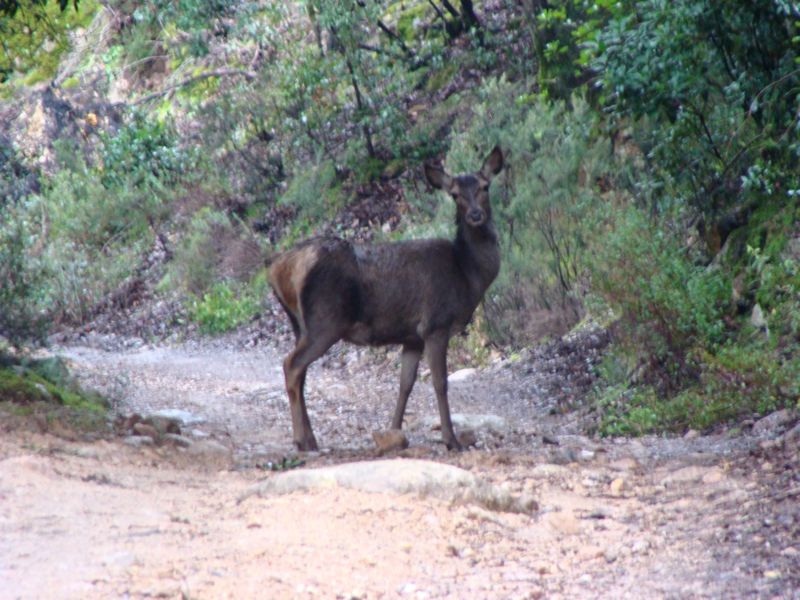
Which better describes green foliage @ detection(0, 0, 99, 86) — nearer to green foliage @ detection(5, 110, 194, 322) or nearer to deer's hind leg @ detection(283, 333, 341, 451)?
deer's hind leg @ detection(283, 333, 341, 451)

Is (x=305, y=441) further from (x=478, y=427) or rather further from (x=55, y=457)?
(x=55, y=457)

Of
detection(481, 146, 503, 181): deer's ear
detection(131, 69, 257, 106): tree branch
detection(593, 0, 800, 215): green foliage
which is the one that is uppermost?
detection(131, 69, 257, 106): tree branch

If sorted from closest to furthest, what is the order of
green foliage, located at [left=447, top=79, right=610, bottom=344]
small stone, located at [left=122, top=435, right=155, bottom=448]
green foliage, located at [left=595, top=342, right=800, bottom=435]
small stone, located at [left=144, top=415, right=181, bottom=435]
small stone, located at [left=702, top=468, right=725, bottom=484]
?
1. small stone, located at [left=702, top=468, right=725, bottom=484]
2. green foliage, located at [left=595, top=342, right=800, bottom=435]
3. small stone, located at [left=122, top=435, right=155, bottom=448]
4. small stone, located at [left=144, top=415, right=181, bottom=435]
5. green foliage, located at [left=447, top=79, right=610, bottom=344]

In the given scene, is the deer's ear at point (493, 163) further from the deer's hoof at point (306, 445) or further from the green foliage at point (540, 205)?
the deer's hoof at point (306, 445)

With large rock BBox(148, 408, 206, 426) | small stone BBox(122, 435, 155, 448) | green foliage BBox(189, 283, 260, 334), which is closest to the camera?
small stone BBox(122, 435, 155, 448)

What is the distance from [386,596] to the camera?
4621 mm

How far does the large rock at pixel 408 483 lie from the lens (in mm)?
6148

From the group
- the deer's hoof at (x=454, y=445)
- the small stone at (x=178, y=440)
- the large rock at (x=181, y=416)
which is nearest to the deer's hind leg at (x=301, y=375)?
the small stone at (x=178, y=440)

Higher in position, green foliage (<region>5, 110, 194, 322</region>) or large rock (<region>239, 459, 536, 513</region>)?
green foliage (<region>5, 110, 194, 322</region>)

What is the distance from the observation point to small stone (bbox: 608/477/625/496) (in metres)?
6.93

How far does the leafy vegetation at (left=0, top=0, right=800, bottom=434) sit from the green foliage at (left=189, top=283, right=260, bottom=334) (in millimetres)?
54

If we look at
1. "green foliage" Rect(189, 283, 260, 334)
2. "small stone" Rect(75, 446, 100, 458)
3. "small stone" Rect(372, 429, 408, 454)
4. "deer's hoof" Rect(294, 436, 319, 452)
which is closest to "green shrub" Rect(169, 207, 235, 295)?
"green foliage" Rect(189, 283, 260, 334)

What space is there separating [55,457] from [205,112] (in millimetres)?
18943


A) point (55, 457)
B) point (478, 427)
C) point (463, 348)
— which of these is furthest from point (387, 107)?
point (55, 457)
